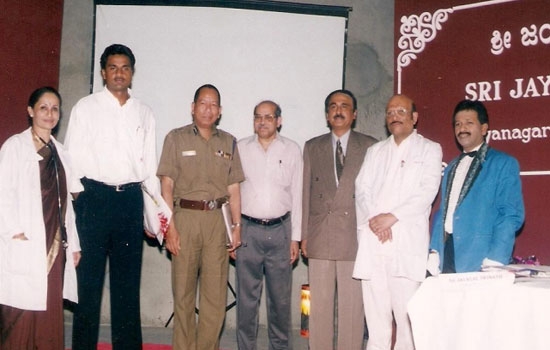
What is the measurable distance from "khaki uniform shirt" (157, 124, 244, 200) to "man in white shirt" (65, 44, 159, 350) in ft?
0.71

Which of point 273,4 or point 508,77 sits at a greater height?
point 273,4

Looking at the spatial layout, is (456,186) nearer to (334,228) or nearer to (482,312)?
(334,228)

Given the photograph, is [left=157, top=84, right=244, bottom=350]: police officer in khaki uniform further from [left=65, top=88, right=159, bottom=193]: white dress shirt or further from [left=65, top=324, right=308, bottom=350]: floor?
[left=65, top=324, right=308, bottom=350]: floor

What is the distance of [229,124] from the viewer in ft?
16.8

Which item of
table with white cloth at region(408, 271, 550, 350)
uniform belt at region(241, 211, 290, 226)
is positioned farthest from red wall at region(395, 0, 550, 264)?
table with white cloth at region(408, 271, 550, 350)

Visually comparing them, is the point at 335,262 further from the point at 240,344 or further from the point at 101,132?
the point at 101,132

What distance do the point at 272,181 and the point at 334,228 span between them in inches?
21.8

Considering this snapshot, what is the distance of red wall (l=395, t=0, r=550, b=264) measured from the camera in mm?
4000

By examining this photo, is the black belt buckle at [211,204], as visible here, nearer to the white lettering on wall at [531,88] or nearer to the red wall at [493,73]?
the red wall at [493,73]

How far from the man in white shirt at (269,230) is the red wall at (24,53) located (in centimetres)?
177

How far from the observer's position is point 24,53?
446 centimetres

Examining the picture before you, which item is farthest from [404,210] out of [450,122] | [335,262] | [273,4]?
[273,4]

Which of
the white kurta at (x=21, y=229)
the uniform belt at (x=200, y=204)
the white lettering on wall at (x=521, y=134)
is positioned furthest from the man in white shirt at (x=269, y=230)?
the white lettering on wall at (x=521, y=134)

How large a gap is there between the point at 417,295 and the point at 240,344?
2057mm
